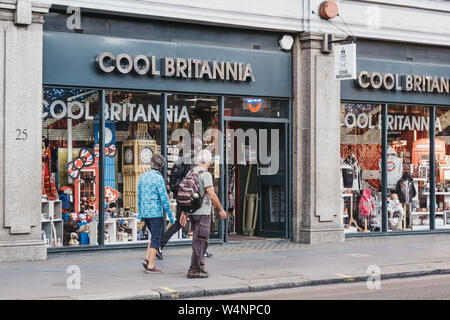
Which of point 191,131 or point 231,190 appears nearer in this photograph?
point 191,131

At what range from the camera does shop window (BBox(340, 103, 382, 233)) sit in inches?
672

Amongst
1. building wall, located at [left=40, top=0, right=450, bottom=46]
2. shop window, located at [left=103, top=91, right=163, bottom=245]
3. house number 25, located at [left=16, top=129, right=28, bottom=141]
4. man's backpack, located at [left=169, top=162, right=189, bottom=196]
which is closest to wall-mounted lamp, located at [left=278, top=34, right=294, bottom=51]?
building wall, located at [left=40, top=0, right=450, bottom=46]

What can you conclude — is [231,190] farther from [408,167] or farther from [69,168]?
[69,168]

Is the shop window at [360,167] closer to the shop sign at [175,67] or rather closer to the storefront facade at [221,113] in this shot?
the storefront facade at [221,113]

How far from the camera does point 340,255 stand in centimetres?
1394

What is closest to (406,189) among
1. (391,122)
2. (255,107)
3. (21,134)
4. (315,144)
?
(391,122)

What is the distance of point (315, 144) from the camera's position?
16.0m

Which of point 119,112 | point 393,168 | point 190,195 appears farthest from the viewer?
point 393,168

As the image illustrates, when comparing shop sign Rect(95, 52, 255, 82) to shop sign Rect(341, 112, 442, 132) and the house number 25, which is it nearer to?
the house number 25

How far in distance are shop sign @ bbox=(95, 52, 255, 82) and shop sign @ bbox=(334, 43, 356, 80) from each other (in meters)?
1.86

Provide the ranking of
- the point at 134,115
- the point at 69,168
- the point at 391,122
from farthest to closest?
the point at 391,122 < the point at 134,115 < the point at 69,168

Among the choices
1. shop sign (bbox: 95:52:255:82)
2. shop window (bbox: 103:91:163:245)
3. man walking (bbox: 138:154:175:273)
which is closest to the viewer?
man walking (bbox: 138:154:175:273)

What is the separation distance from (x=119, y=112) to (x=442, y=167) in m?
8.69

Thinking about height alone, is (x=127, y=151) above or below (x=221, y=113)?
below
